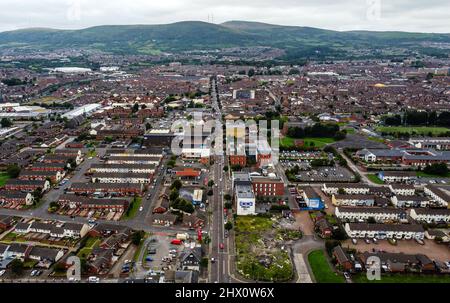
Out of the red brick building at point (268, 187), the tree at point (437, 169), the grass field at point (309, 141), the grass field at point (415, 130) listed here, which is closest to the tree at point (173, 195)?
the red brick building at point (268, 187)

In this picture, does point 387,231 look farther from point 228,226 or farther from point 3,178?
point 3,178

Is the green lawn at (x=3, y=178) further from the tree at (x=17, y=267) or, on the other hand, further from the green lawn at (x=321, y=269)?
the green lawn at (x=321, y=269)

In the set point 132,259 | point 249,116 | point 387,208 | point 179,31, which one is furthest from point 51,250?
point 179,31

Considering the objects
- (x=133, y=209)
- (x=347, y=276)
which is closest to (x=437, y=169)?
(x=347, y=276)

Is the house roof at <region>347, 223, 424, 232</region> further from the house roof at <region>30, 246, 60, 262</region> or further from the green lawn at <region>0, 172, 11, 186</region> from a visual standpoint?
the green lawn at <region>0, 172, 11, 186</region>

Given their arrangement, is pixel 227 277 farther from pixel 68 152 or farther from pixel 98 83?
pixel 98 83
